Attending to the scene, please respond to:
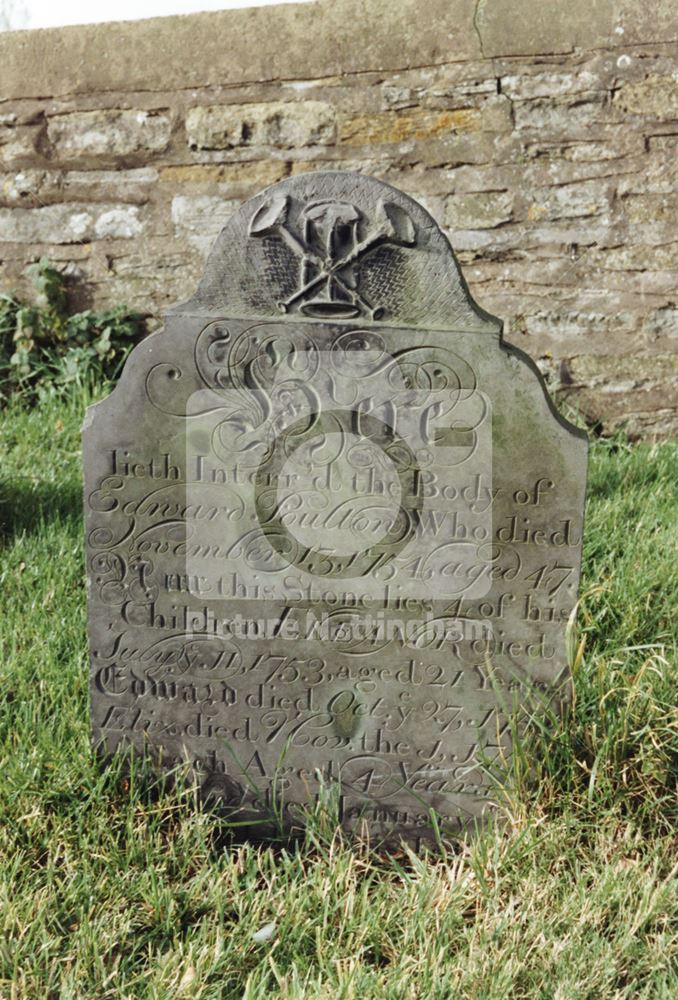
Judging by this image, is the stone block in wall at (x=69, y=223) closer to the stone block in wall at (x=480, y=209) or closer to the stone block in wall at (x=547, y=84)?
the stone block in wall at (x=480, y=209)

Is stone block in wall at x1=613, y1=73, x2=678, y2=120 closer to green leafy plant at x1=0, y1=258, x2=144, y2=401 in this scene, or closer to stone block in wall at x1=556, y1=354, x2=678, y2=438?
stone block in wall at x1=556, y1=354, x2=678, y2=438

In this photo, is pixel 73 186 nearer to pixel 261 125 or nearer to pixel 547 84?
pixel 261 125

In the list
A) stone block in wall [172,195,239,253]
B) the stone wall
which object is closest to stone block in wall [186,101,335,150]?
the stone wall

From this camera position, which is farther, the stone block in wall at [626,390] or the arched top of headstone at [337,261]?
the stone block in wall at [626,390]

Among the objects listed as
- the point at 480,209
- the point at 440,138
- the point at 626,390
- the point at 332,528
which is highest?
the point at 440,138

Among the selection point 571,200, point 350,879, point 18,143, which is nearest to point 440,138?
point 571,200

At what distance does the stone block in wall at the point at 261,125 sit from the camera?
14.2 ft

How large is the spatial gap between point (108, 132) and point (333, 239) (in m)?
2.82

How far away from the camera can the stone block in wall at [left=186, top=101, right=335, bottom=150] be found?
4.32 meters

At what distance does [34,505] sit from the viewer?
11.6ft

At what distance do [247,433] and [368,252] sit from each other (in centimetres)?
51

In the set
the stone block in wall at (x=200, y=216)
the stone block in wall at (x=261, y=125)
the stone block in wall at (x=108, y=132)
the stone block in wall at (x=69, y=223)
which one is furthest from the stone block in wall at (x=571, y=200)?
the stone block in wall at (x=69, y=223)

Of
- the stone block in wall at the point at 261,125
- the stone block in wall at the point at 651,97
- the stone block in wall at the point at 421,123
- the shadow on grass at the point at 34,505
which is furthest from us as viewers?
the stone block in wall at the point at 261,125

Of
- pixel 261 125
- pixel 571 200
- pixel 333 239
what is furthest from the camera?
pixel 261 125
